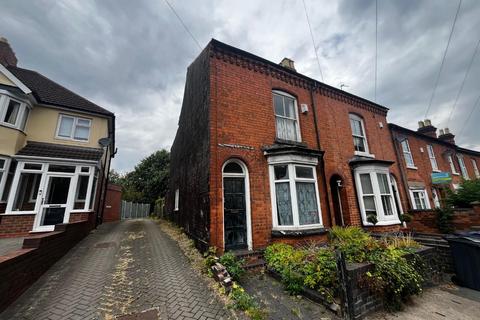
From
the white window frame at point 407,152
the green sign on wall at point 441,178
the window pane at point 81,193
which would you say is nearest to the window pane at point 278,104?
the white window frame at point 407,152

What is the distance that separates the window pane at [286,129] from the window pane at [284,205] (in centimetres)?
Result: 233

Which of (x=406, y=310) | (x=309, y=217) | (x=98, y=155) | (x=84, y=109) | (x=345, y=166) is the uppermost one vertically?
(x=84, y=109)

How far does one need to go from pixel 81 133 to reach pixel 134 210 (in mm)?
19590

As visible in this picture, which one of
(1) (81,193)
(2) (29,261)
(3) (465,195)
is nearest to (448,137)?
(3) (465,195)

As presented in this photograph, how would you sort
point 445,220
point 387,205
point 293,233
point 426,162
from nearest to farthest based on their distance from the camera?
1. point 293,233
2. point 445,220
3. point 387,205
4. point 426,162

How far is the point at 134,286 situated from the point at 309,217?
5641 millimetres

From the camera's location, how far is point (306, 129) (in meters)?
8.80

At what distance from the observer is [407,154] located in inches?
534

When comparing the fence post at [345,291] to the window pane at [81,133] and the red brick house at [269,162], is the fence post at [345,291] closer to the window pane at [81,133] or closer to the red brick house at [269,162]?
the red brick house at [269,162]

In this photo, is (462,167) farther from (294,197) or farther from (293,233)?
(293,233)

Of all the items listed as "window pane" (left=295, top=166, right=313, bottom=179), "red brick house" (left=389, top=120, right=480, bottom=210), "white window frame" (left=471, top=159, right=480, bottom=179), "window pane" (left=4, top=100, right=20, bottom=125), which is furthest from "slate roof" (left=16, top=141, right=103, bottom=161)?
"white window frame" (left=471, top=159, right=480, bottom=179)

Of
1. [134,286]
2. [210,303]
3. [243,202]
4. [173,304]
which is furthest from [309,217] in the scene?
[134,286]

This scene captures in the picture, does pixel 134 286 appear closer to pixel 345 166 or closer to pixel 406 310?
pixel 406 310

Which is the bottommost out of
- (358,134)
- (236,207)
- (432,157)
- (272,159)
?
(236,207)
